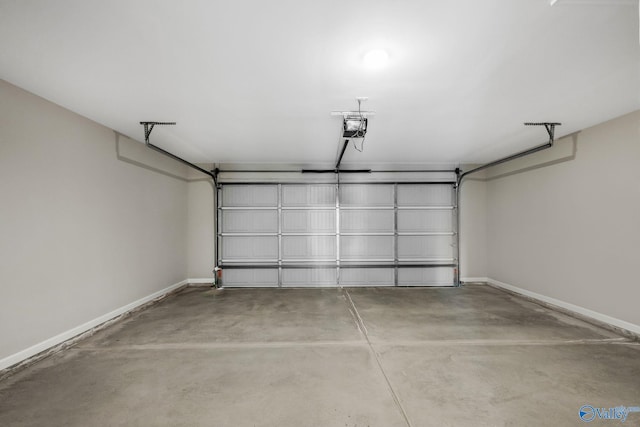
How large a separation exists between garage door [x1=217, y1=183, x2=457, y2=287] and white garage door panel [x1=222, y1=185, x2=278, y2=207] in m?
0.02

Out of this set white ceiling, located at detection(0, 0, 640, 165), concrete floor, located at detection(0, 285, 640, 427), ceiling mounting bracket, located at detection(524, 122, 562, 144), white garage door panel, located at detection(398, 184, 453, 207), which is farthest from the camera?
white garage door panel, located at detection(398, 184, 453, 207)

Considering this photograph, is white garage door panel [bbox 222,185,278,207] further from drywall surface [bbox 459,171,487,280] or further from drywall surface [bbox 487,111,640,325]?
drywall surface [bbox 487,111,640,325]

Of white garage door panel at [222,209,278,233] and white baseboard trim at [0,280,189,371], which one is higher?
white garage door panel at [222,209,278,233]

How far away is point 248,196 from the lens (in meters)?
6.06

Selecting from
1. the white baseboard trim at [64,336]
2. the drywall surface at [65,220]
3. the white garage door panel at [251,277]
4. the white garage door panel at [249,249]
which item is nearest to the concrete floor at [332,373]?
the white baseboard trim at [64,336]

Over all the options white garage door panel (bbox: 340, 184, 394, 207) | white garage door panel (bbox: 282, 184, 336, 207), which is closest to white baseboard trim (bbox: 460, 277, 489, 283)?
white garage door panel (bbox: 340, 184, 394, 207)

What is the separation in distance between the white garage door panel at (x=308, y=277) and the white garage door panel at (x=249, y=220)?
1.09m

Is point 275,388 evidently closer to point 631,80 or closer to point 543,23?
point 543,23

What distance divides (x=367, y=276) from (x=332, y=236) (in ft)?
3.84

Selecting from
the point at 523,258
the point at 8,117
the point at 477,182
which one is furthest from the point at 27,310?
the point at 477,182

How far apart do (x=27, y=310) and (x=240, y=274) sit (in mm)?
3534

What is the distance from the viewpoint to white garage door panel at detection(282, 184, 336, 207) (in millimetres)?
6059

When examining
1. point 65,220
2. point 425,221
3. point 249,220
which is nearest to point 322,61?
point 65,220

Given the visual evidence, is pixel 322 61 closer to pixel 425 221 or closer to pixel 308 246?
pixel 308 246
